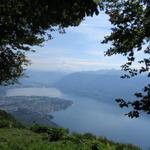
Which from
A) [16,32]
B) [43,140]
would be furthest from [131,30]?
[16,32]

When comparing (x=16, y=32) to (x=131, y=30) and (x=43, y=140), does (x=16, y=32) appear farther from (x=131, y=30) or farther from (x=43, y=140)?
(x=131, y=30)

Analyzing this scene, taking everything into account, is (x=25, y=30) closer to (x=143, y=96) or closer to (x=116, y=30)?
(x=116, y=30)

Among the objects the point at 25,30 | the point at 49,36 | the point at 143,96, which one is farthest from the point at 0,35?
the point at 143,96

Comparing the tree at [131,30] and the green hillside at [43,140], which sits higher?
the tree at [131,30]

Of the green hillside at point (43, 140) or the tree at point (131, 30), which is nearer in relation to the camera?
the tree at point (131, 30)

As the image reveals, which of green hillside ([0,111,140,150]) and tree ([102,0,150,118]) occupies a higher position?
tree ([102,0,150,118])

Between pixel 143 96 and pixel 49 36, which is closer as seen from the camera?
pixel 143 96

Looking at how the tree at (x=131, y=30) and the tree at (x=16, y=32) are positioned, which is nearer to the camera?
the tree at (x=131, y=30)

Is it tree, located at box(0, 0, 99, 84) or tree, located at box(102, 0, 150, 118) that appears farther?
tree, located at box(0, 0, 99, 84)
